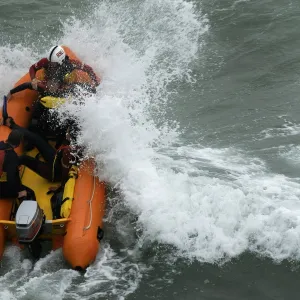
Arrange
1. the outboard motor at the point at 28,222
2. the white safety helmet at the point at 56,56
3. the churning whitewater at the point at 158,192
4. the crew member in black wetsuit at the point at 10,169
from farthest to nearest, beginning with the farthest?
the white safety helmet at the point at 56,56
the crew member in black wetsuit at the point at 10,169
the churning whitewater at the point at 158,192
the outboard motor at the point at 28,222

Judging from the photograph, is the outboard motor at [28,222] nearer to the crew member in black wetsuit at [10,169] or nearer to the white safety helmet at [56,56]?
the crew member in black wetsuit at [10,169]

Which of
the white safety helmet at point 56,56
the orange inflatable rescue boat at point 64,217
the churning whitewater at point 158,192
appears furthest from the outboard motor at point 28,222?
A: the white safety helmet at point 56,56

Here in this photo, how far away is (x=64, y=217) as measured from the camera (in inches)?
253

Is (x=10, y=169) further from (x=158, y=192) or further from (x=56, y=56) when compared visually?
(x=56, y=56)

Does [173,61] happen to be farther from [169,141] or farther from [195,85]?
[169,141]

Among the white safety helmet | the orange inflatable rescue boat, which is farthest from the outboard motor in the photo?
the white safety helmet

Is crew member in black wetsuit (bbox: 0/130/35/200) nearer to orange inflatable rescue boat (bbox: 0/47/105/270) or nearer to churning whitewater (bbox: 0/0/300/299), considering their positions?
orange inflatable rescue boat (bbox: 0/47/105/270)

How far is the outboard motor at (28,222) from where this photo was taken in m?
5.93

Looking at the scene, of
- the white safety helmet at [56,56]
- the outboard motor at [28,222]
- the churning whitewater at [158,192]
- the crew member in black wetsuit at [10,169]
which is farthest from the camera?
the white safety helmet at [56,56]

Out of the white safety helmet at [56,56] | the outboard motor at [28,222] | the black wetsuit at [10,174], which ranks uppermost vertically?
the white safety helmet at [56,56]

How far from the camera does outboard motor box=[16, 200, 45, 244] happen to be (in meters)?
5.93

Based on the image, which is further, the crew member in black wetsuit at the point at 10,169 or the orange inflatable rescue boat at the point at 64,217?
the crew member in black wetsuit at the point at 10,169

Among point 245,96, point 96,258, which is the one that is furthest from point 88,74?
point 96,258

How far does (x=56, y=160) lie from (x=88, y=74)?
2.27 meters
